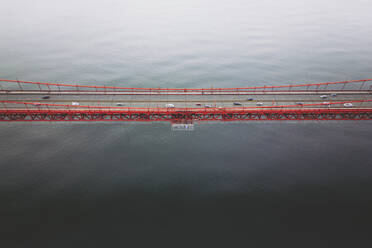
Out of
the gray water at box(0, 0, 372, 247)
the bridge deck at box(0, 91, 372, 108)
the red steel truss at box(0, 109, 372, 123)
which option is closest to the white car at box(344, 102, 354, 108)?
the bridge deck at box(0, 91, 372, 108)

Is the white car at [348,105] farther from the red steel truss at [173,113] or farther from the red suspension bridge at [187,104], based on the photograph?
the red steel truss at [173,113]

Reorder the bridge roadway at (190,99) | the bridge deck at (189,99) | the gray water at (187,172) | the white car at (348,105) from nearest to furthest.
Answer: the gray water at (187,172), the white car at (348,105), the bridge roadway at (190,99), the bridge deck at (189,99)

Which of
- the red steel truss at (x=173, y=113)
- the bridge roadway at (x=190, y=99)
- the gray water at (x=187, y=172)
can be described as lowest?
the gray water at (x=187, y=172)

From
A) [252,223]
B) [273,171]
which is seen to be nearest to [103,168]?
[252,223]

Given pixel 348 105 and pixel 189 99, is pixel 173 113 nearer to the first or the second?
pixel 189 99

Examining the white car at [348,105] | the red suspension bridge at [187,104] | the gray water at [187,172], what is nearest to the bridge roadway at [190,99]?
the red suspension bridge at [187,104]

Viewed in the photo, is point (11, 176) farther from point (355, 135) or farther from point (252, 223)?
point (355, 135)

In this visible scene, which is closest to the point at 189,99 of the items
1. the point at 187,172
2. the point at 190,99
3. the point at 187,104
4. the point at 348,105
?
the point at 190,99

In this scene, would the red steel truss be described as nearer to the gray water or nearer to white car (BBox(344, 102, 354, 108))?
white car (BBox(344, 102, 354, 108))
